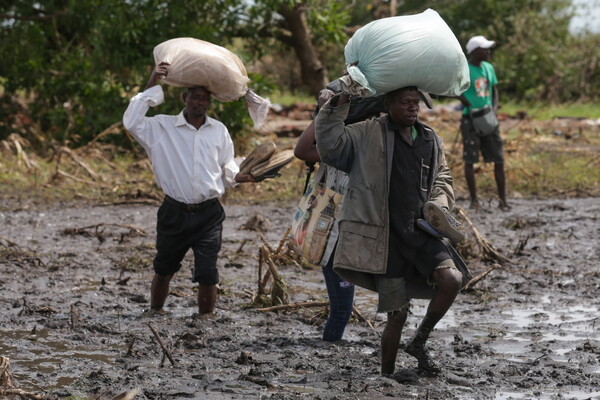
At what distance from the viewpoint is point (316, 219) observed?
4992mm

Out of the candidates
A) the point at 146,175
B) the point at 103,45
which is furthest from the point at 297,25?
the point at 146,175

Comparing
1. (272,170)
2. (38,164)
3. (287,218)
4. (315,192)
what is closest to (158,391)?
(315,192)

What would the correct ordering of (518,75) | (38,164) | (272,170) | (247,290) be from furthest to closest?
(518,75) → (38,164) → (247,290) → (272,170)

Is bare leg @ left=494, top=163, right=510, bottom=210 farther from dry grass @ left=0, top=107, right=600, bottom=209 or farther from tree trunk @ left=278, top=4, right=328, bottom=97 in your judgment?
tree trunk @ left=278, top=4, right=328, bottom=97

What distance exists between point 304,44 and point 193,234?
938 cm

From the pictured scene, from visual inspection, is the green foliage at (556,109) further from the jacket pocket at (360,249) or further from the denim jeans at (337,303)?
the jacket pocket at (360,249)

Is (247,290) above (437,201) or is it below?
below

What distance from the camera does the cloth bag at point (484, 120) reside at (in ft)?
34.3

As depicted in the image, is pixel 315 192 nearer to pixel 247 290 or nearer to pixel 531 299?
pixel 247 290

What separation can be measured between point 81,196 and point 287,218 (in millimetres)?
2511

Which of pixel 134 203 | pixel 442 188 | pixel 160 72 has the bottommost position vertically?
pixel 134 203

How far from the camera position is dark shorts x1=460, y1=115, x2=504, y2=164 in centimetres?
1065

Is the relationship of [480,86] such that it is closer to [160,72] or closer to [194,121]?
[194,121]

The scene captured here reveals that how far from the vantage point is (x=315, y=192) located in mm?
5094
